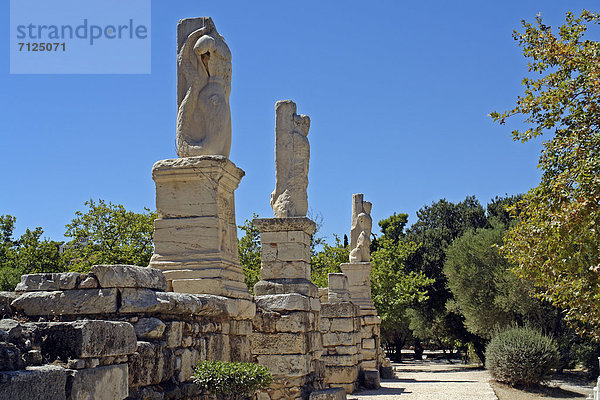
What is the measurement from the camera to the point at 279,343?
889cm

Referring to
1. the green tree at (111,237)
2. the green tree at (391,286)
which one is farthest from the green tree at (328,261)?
the green tree at (111,237)

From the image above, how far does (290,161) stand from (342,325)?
18.9ft

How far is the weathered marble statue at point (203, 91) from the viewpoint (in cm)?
657

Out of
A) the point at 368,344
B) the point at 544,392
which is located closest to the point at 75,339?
the point at 368,344

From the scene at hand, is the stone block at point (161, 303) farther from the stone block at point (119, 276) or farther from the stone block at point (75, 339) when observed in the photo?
the stone block at point (75, 339)

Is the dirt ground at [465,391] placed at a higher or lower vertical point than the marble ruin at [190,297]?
lower

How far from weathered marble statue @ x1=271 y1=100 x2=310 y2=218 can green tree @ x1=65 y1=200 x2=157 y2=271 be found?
12240 millimetres

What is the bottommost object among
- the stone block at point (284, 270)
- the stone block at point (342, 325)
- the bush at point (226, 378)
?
the stone block at point (342, 325)

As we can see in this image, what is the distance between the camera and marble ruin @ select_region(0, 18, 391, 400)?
3.39m

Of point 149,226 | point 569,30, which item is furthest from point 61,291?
point 149,226

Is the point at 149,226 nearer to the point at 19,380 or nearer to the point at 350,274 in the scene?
the point at 350,274

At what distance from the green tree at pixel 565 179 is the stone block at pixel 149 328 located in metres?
6.13

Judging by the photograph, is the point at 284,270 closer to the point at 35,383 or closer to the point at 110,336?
the point at 110,336

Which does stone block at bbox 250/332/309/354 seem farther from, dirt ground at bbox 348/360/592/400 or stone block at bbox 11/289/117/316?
stone block at bbox 11/289/117/316
